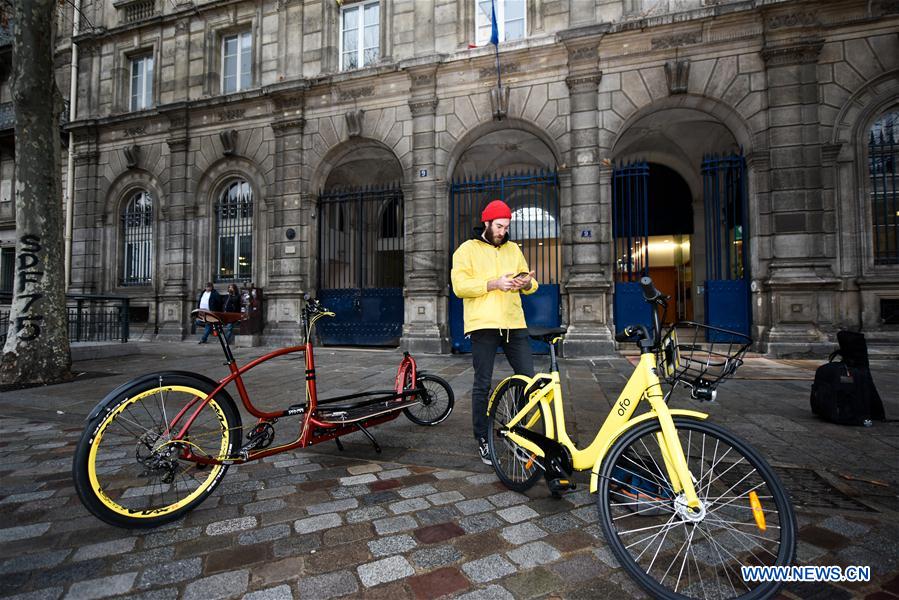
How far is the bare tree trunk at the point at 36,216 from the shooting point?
648cm

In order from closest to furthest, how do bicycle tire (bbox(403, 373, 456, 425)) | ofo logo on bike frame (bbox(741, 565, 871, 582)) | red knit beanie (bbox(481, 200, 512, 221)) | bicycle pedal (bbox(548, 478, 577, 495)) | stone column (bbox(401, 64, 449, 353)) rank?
ofo logo on bike frame (bbox(741, 565, 871, 582)), bicycle pedal (bbox(548, 478, 577, 495)), red knit beanie (bbox(481, 200, 512, 221)), bicycle tire (bbox(403, 373, 456, 425)), stone column (bbox(401, 64, 449, 353))

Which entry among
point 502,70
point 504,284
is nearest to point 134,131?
point 502,70

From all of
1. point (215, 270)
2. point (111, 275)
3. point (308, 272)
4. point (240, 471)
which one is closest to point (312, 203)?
point (308, 272)

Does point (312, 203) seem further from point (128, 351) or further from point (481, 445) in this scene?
point (481, 445)

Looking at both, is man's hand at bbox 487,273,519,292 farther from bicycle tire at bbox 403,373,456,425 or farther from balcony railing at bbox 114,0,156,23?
balcony railing at bbox 114,0,156,23

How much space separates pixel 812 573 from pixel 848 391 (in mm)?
3109

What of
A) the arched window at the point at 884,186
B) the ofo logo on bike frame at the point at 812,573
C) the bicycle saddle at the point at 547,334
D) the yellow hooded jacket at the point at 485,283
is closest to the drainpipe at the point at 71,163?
the yellow hooded jacket at the point at 485,283

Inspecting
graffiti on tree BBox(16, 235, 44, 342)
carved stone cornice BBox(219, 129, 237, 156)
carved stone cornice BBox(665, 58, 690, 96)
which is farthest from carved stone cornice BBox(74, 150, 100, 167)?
carved stone cornice BBox(665, 58, 690, 96)

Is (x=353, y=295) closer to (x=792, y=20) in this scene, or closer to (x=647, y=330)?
(x=647, y=330)

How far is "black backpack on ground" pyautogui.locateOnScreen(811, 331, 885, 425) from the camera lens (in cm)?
393

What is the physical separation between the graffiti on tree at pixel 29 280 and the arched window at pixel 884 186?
15107 millimetres

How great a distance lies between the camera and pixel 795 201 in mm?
8766

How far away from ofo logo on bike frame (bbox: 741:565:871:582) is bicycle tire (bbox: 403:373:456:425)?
274 cm

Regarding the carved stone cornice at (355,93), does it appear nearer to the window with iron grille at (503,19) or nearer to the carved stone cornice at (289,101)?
the carved stone cornice at (289,101)
